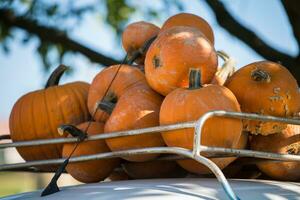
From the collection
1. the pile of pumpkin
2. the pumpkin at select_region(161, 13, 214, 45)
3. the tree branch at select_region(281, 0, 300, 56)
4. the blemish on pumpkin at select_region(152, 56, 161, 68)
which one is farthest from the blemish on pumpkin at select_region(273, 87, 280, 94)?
the tree branch at select_region(281, 0, 300, 56)

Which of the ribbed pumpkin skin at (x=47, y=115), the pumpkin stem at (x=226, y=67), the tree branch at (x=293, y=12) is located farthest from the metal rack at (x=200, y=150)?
the tree branch at (x=293, y=12)

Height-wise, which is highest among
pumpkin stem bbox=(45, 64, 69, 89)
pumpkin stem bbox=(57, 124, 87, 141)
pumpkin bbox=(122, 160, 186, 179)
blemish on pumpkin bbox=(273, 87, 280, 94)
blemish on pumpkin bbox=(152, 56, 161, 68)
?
blemish on pumpkin bbox=(152, 56, 161, 68)

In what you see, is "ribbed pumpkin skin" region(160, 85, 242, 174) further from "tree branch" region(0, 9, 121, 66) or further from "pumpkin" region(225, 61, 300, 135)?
"tree branch" region(0, 9, 121, 66)

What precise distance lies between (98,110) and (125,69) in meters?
0.20

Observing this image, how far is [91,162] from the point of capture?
257cm

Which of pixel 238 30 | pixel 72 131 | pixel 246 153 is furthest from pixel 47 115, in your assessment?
Answer: pixel 238 30

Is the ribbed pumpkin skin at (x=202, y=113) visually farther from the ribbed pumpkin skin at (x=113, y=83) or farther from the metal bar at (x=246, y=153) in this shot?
the ribbed pumpkin skin at (x=113, y=83)

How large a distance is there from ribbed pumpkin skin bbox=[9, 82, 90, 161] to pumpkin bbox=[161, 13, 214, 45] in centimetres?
49

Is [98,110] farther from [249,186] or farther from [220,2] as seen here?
[220,2]

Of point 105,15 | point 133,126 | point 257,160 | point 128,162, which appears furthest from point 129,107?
point 105,15

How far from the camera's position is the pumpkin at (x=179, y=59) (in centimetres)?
245

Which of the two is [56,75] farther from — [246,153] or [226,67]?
[246,153]

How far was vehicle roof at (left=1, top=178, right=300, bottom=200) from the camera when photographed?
197 cm

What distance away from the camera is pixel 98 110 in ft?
8.99
